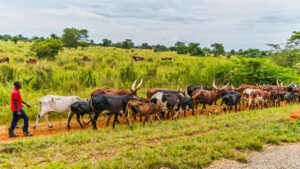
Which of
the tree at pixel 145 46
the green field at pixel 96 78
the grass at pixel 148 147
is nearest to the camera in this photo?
the grass at pixel 148 147

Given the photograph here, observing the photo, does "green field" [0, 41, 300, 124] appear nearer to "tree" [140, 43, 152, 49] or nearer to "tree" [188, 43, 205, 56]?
"tree" [188, 43, 205, 56]

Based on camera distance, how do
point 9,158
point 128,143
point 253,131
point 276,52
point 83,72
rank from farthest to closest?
1. point 276,52
2. point 83,72
3. point 253,131
4. point 128,143
5. point 9,158

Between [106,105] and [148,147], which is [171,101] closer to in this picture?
[106,105]

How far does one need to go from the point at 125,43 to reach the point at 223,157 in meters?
49.4

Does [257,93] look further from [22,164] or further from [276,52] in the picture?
[276,52]

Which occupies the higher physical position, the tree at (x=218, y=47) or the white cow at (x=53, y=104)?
the tree at (x=218, y=47)

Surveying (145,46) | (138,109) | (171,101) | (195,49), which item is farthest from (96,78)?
(145,46)

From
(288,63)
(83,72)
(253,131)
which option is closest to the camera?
(253,131)

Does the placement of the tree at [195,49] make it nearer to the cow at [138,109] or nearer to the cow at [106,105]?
the cow at [138,109]

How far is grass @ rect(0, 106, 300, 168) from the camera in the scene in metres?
4.21

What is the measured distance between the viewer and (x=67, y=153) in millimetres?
4773

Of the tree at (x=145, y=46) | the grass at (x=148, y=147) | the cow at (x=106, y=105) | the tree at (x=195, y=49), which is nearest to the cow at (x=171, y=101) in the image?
the cow at (x=106, y=105)

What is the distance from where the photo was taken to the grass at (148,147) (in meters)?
4.21

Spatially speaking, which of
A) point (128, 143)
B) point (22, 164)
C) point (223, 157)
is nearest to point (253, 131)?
point (223, 157)
